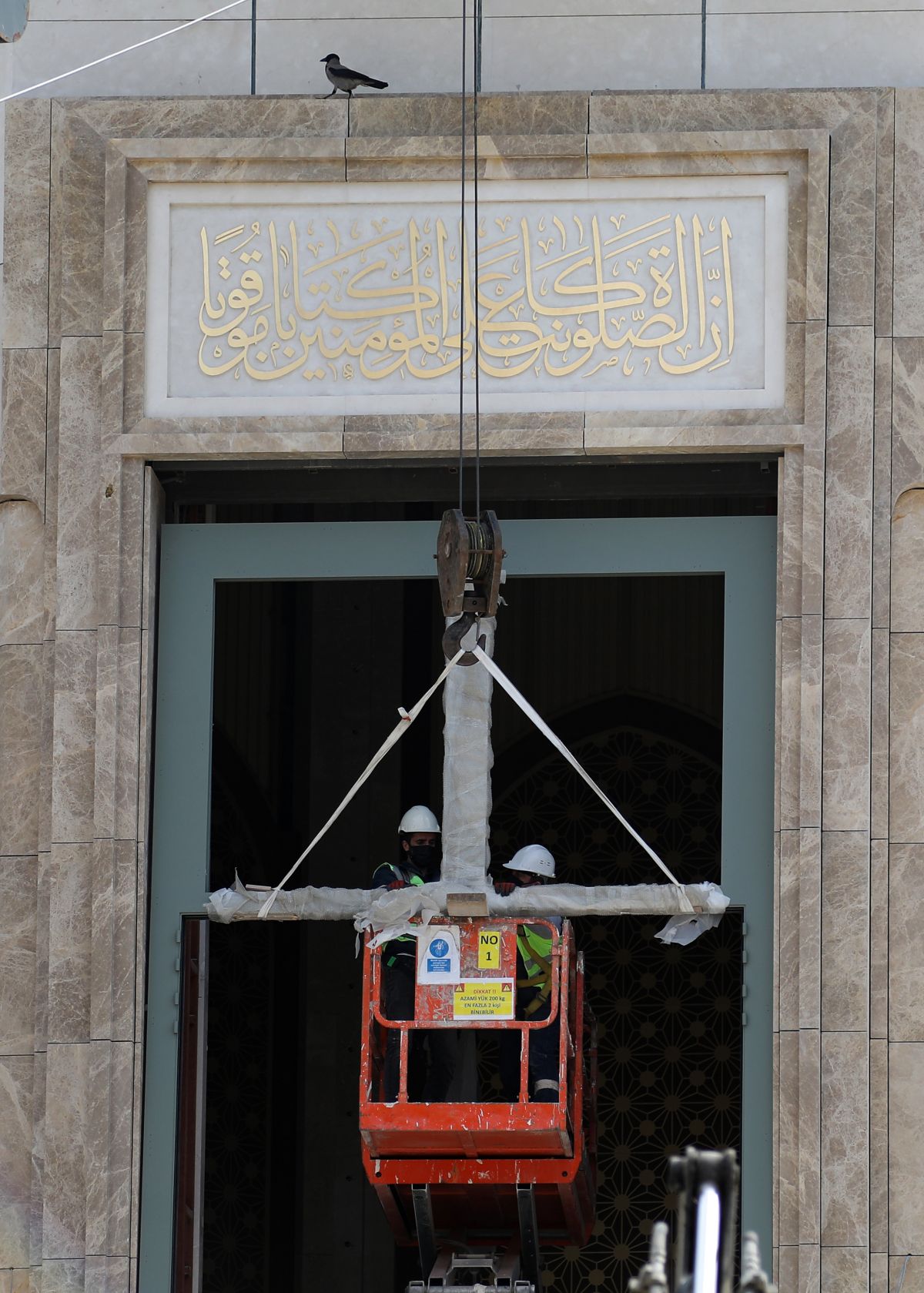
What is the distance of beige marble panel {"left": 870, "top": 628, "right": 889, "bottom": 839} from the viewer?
1205cm

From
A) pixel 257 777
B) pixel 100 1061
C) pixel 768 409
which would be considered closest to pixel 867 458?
pixel 768 409

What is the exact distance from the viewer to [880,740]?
1212 cm

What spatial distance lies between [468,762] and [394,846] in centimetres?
739

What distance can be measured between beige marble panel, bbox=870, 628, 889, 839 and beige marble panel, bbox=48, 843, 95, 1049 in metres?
3.98

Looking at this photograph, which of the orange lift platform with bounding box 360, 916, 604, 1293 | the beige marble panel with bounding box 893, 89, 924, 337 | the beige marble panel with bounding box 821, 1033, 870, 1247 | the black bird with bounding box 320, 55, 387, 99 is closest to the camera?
the orange lift platform with bounding box 360, 916, 604, 1293

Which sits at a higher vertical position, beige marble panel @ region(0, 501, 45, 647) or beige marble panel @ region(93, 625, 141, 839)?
beige marble panel @ region(0, 501, 45, 647)

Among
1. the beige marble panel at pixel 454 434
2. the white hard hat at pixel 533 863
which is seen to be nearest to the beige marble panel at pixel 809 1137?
the white hard hat at pixel 533 863

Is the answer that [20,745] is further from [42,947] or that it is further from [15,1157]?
[15,1157]

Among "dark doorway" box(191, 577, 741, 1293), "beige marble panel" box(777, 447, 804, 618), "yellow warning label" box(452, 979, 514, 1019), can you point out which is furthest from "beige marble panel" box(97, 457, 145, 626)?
"dark doorway" box(191, 577, 741, 1293)

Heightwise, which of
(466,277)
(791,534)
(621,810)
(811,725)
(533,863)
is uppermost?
(466,277)

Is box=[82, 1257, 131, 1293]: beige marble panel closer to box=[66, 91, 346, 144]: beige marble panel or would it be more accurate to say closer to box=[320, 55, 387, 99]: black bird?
box=[66, 91, 346, 144]: beige marble panel

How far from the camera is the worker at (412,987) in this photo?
11.8 metres

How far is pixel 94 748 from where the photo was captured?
487 inches

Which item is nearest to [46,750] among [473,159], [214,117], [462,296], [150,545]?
[150,545]
